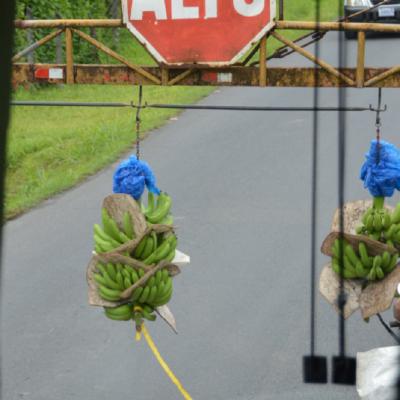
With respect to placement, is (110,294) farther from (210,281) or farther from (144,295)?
(210,281)

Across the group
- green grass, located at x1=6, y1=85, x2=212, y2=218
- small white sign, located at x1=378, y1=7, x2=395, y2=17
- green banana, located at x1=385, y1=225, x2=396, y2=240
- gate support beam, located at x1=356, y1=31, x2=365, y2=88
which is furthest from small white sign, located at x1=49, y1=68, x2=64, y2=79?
small white sign, located at x1=378, y1=7, x2=395, y2=17

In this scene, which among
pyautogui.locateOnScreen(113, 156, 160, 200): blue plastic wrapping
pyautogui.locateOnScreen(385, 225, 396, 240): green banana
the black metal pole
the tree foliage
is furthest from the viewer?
the tree foliage

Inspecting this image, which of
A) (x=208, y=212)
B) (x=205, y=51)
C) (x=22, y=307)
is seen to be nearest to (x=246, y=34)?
(x=205, y=51)

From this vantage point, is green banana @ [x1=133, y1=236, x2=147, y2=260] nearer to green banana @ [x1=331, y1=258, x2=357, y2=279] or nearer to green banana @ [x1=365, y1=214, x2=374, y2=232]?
green banana @ [x1=331, y1=258, x2=357, y2=279]

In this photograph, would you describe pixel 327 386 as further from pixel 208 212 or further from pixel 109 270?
pixel 208 212

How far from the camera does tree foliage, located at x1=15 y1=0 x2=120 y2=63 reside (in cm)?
1574

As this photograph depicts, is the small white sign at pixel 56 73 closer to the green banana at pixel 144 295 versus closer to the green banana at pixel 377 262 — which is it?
the green banana at pixel 144 295

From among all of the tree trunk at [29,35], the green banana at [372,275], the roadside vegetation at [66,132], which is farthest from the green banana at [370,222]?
the tree trunk at [29,35]

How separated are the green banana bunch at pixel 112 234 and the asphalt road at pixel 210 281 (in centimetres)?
255

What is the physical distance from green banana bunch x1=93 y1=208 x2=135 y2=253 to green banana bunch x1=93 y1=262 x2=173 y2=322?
127mm

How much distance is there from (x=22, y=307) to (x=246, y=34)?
487 centimetres

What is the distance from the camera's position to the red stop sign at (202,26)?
213 inches

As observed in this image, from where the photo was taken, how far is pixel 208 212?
11898 mm

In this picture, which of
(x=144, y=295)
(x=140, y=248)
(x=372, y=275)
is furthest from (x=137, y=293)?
(x=372, y=275)
